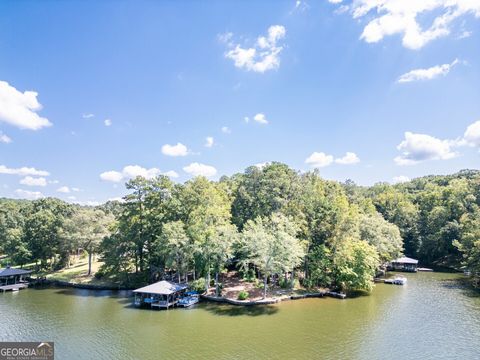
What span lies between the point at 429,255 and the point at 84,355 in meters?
63.9

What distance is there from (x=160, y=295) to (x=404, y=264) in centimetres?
4324

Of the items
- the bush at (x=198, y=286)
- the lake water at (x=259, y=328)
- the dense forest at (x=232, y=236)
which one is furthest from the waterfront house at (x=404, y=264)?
the bush at (x=198, y=286)

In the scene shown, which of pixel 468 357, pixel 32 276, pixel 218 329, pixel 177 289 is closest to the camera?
pixel 468 357

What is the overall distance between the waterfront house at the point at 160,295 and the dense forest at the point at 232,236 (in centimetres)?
355

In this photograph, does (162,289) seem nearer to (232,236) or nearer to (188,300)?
(188,300)

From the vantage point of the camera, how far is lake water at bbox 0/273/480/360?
20406 mm

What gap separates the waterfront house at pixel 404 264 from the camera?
52094mm

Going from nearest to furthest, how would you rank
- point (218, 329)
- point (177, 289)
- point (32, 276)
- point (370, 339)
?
1. point (370, 339)
2. point (218, 329)
3. point (177, 289)
4. point (32, 276)

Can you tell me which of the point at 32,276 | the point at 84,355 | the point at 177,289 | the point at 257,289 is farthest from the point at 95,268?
the point at 84,355

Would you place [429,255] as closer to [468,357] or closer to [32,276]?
[468,357]

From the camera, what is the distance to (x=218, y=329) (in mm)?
24469

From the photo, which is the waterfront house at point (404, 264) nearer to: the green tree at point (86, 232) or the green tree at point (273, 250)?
the green tree at point (273, 250)

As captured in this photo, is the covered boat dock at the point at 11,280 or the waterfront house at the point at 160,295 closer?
the waterfront house at the point at 160,295

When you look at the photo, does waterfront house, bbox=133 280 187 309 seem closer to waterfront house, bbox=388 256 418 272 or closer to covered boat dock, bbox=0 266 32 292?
covered boat dock, bbox=0 266 32 292
